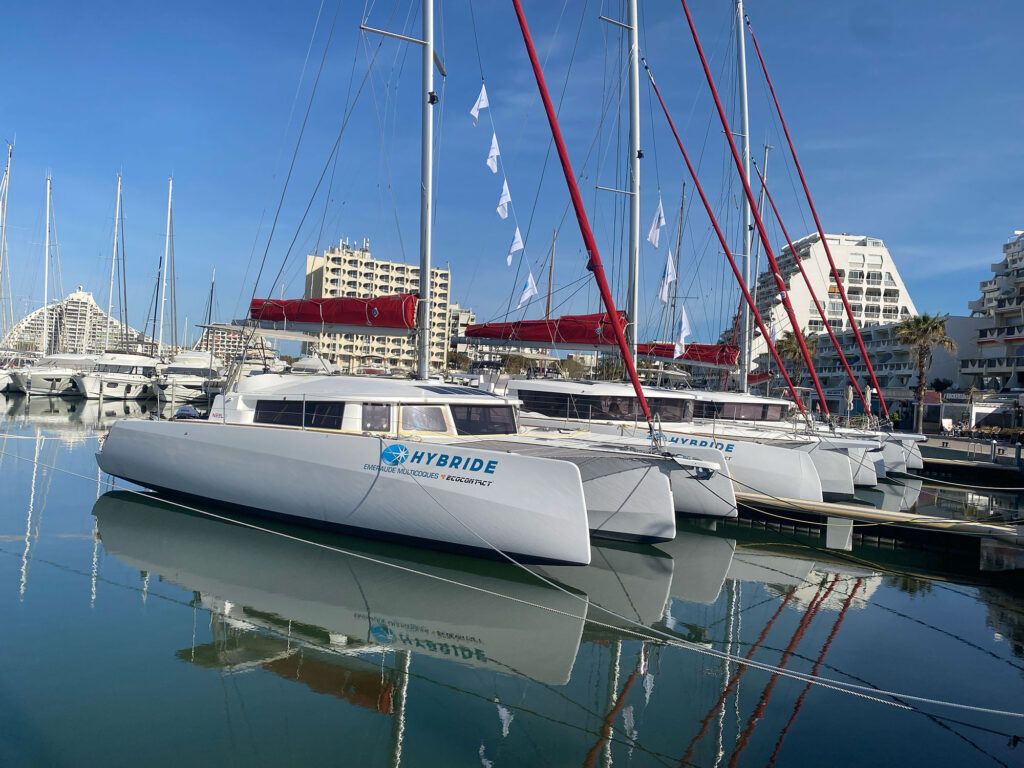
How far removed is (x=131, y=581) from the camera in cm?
766

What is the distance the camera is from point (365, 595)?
740 centimetres

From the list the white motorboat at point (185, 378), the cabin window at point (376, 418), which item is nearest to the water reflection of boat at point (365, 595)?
the cabin window at point (376, 418)

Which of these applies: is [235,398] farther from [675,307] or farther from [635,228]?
[675,307]

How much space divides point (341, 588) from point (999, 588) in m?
8.52

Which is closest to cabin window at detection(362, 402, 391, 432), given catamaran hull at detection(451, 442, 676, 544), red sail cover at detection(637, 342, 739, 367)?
catamaran hull at detection(451, 442, 676, 544)

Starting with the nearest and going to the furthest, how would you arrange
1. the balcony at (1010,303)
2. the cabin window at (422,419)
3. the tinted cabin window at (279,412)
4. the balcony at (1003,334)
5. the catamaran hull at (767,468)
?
the cabin window at (422,419) < the tinted cabin window at (279,412) < the catamaran hull at (767,468) < the balcony at (1003,334) < the balcony at (1010,303)

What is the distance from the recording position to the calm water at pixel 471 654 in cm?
462

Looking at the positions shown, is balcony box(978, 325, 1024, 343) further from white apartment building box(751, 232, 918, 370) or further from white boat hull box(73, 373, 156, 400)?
white boat hull box(73, 373, 156, 400)

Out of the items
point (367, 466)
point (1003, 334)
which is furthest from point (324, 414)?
point (1003, 334)

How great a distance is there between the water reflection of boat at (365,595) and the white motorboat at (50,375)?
35735 mm

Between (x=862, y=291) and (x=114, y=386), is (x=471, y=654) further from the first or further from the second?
(x=862, y=291)

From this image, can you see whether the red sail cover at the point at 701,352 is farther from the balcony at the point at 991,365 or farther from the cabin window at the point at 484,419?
the balcony at the point at 991,365

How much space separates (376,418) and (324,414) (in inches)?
33.9

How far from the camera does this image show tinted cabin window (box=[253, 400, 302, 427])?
980cm
